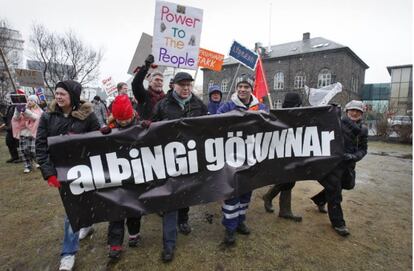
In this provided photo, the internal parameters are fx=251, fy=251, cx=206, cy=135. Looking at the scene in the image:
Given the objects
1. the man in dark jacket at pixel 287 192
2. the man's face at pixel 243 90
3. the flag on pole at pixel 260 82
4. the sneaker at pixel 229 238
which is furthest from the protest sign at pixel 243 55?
the sneaker at pixel 229 238

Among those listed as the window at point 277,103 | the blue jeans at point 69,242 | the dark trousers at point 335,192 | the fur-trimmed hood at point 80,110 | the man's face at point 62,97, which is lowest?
the blue jeans at point 69,242

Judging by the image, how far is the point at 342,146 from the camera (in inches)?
134

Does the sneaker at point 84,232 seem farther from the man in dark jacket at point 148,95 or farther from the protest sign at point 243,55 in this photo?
the protest sign at point 243,55

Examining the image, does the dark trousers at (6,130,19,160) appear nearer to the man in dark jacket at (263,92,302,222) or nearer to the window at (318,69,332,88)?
the man in dark jacket at (263,92,302,222)

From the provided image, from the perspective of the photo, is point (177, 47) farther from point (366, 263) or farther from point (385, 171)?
point (385, 171)

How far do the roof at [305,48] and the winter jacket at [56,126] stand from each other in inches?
1415

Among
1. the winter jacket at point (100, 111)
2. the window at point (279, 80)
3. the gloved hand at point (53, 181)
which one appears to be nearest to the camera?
the gloved hand at point (53, 181)

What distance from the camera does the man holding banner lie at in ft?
10.2

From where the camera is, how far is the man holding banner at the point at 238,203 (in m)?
3.10

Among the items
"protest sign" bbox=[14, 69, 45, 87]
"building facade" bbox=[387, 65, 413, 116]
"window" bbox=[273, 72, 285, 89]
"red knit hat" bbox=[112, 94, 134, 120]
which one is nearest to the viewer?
"red knit hat" bbox=[112, 94, 134, 120]

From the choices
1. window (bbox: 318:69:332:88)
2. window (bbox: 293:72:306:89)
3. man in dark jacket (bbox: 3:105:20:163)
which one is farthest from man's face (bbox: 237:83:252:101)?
window (bbox: 318:69:332:88)

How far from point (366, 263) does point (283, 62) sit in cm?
3670

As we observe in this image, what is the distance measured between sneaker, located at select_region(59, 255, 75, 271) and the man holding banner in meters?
1.72

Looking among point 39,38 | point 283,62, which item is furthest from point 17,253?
point 283,62
